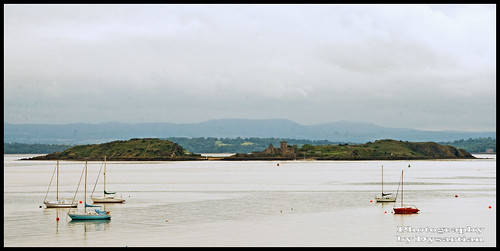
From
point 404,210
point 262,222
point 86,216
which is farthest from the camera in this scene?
point 404,210

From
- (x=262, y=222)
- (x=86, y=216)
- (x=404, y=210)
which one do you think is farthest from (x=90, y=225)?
(x=404, y=210)

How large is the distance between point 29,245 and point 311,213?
90.9 ft

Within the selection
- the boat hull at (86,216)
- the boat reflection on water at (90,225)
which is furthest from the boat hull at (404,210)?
the boat hull at (86,216)

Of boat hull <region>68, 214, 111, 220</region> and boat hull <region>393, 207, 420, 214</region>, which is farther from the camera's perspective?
boat hull <region>393, 207, 420, 214</region>

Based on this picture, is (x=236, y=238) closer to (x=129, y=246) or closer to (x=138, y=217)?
(x=129, y=246)

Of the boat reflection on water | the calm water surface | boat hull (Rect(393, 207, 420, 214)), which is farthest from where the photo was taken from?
boat hull (Rect(393, 207, 420, 214))

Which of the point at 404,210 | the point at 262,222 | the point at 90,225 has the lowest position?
the point at 90,225

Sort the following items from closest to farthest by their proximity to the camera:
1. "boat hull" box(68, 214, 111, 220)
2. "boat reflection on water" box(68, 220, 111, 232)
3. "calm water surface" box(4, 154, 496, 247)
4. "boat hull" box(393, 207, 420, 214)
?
"calm water surface" box(4, 154, 496, 247) < "boat reflection on water" box(68, 220, 111, 232) < "boat hull" box(68, 214, 111, 220) < "boat hull" box(393, 207, 420, 214)

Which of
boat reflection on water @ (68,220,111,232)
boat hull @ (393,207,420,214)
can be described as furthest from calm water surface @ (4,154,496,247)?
boat hull @ (393,207,420,214)

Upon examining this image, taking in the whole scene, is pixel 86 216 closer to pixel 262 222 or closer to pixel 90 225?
pixel 90 225

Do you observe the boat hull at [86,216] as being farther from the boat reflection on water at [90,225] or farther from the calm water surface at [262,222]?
the calm water surface at [262,222]

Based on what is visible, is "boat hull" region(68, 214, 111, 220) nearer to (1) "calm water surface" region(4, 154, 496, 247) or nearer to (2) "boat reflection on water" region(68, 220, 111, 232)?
(2) "boat reflection on water" region(68, 220, 111, 232)

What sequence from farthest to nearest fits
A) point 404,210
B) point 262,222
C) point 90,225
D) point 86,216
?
point 404,210
point 86,216
point 262,222
point 90,225

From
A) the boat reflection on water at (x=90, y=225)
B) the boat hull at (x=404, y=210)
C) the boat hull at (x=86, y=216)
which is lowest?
the boat reflection on water at (x=90, y=225)
